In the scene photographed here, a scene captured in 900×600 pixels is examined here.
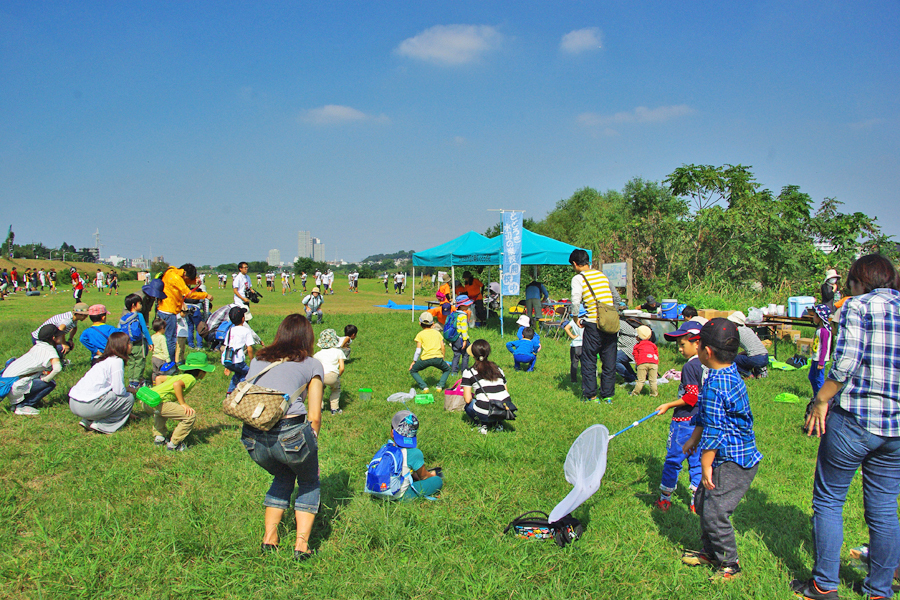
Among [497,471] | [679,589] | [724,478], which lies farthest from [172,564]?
[724,478]

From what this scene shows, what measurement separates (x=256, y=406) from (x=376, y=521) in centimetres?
144

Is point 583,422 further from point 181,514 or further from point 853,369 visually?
point 181,514

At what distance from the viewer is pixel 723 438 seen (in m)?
3.03

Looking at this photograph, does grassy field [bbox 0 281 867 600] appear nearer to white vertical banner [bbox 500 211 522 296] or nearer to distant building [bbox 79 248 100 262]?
white vertical banner [bbox 500 211 522 296]

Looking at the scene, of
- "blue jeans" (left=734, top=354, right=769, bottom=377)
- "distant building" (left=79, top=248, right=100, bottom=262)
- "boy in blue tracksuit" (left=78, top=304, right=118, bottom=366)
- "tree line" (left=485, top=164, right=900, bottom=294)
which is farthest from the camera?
"distant building" (left=79, top=248, right=100, bottom=262)

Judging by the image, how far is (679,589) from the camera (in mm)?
3170

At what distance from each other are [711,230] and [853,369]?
18532 millimetres

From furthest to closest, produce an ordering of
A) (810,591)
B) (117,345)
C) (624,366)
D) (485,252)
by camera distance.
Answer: (485,252) < (624,366) < (117,345) < (810,591)

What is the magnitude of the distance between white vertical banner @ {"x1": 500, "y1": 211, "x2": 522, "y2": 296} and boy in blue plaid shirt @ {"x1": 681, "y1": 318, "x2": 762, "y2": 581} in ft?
29.5

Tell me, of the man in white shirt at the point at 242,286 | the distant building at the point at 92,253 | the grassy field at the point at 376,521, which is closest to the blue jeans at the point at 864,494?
the grassy field at the point at 376,521

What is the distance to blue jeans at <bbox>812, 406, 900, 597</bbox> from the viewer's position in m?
2.76

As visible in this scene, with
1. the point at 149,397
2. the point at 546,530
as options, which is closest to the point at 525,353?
the point at 546,530

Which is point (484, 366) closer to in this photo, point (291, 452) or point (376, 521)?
point (376, 521)

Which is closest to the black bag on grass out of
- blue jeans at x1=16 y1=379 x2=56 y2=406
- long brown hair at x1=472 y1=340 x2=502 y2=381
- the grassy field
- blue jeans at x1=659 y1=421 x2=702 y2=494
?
the grassy field
